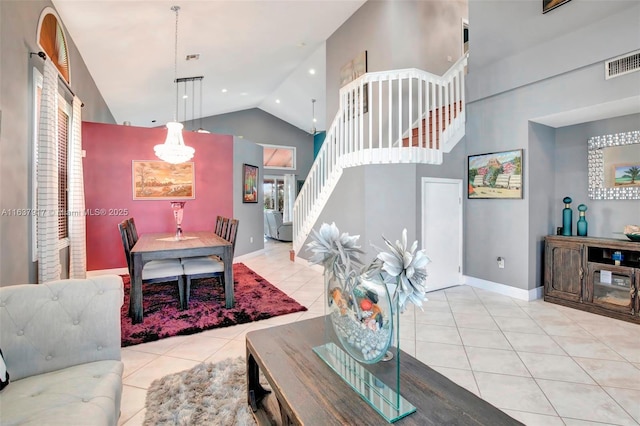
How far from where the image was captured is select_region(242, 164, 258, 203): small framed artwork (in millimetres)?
6664

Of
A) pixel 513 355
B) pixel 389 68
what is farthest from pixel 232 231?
pixel 389 68

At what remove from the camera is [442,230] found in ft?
14.2

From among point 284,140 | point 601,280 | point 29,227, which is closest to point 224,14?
point 29,227

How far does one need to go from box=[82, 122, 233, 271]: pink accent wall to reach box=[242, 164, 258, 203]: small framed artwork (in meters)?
0.85

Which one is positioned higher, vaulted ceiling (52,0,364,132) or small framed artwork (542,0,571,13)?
vaulted ceiling (52,0,364,132)

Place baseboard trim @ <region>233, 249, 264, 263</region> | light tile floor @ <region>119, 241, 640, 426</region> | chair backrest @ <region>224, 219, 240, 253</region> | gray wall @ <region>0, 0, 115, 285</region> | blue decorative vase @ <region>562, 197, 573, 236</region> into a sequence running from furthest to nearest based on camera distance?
baseboard trim @ <region>233, 249, 264, 263</region>, blue decorative vase @ <region>562, 197, 573, 236</region>, chair backrest @ <region>224, 219, 240, 253</region>, gray wall @ <region>0, 0, 115, 285</region>, light tile floor @ <region>119, 241, 640, 426</region>

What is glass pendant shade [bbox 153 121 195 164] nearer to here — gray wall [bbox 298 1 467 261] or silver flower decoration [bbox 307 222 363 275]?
gray wall [bbox 298 1 467 261]

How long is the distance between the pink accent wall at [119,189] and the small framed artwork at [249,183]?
0.85 metres

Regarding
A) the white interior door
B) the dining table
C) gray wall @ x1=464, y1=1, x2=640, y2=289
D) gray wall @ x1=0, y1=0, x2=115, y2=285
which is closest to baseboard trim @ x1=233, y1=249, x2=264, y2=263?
the dining table

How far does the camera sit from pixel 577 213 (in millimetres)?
3918

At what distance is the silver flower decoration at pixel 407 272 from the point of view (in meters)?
1.11

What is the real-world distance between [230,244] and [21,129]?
2013 mm

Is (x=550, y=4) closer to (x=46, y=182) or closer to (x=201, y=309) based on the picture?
(x=201, y=309)

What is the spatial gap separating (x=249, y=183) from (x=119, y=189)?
2476 millimetres
